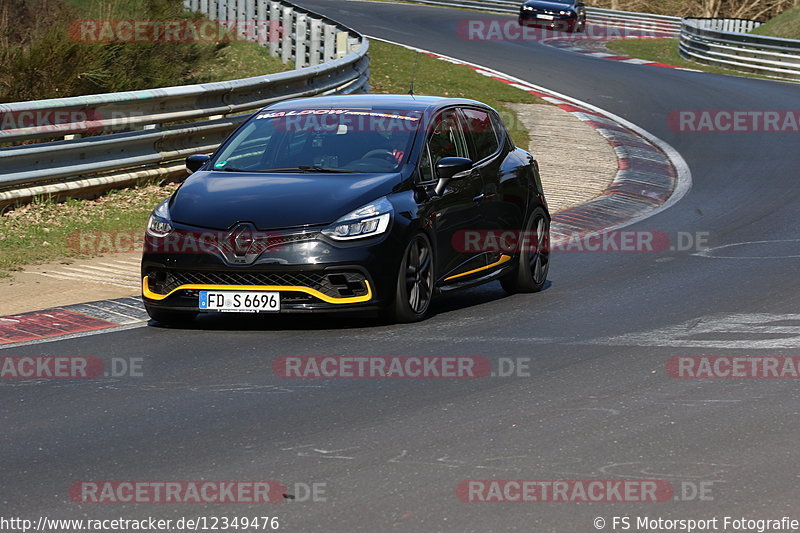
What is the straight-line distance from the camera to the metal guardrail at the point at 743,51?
34.1 metres

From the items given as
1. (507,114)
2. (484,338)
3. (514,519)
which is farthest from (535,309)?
(507,114)

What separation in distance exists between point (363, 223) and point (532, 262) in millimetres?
2523

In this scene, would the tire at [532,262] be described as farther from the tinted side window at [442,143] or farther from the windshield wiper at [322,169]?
the windshield wiper at [322,169]

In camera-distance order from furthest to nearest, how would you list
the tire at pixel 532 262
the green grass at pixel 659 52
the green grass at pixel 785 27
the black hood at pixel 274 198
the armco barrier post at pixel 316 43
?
the green grass at pixel 785 27
the green grass at pixel 659 52
the armco barrier post at pixel 316 43
the tire at pixel 532 262
the black hood at pixel 274 198

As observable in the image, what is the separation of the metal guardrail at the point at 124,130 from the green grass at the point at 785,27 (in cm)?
2589

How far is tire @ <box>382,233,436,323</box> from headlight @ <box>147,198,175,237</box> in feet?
5.36

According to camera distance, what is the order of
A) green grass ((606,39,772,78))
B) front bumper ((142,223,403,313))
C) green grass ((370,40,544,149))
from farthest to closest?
green grass ((606,39,772,78)), green grass ((370,40,544,149)), front bumper ((142,223,403,313))

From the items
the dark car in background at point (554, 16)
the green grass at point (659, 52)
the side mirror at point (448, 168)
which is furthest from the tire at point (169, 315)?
the dark car in background at point (554, 16)

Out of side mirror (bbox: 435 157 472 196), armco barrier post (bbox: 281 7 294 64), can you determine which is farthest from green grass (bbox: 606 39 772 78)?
side mirror (bbox: 435 157 472 196)

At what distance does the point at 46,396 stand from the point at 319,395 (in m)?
1.51

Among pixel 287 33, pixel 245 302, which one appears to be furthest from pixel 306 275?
pixel 287 33

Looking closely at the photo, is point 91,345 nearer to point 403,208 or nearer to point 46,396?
point 46,396

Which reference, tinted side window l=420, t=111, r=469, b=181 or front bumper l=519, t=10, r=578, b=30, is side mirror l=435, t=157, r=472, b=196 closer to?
tinted side window l=420, t=111, r=469, b=181

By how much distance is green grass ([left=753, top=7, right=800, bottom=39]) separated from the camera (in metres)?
40.6
